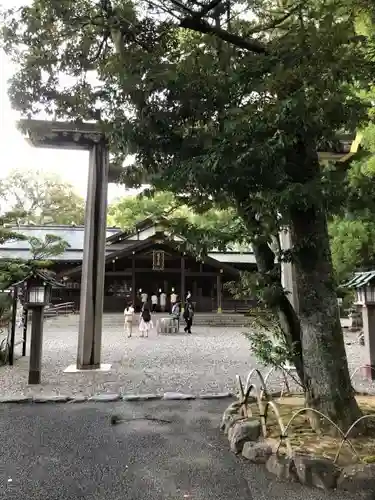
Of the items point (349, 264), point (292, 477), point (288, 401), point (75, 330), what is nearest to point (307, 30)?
point (292, 477)

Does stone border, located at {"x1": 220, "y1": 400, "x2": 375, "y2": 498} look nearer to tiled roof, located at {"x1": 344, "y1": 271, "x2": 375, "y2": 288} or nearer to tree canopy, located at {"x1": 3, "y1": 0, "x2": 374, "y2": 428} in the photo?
tree canopy, located at {"x1": 3, "y1": 0, "x2": 374, "y2": 428}

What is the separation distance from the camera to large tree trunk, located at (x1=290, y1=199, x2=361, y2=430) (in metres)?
4.09

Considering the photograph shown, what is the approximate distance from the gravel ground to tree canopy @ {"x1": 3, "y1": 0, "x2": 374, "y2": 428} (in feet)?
10.7

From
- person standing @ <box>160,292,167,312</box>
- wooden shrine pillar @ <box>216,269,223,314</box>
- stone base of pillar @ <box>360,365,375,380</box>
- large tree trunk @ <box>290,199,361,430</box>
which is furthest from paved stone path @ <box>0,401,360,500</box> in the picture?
person standing @ <box>160,292,167,312</box>

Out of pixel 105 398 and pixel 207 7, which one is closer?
pixel 207 7

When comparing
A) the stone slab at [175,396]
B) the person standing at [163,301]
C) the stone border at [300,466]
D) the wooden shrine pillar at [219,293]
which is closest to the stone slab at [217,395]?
the stone slab at [175,396]

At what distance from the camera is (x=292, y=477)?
3.46m

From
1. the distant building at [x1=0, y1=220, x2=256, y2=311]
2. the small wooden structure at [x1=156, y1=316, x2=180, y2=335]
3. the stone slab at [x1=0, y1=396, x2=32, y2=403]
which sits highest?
the distant building at [x1=0, y1=220, x2=256, y2=311]

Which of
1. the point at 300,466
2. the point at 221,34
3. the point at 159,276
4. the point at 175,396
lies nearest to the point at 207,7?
the point at 221,34

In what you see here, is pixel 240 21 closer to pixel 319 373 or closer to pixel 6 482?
pixel 319 373

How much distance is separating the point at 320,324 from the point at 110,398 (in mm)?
3650

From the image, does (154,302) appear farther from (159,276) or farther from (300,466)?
(300,466)

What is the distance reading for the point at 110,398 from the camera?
→ 6.04 metres

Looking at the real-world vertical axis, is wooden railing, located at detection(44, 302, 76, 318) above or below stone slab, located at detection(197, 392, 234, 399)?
above
